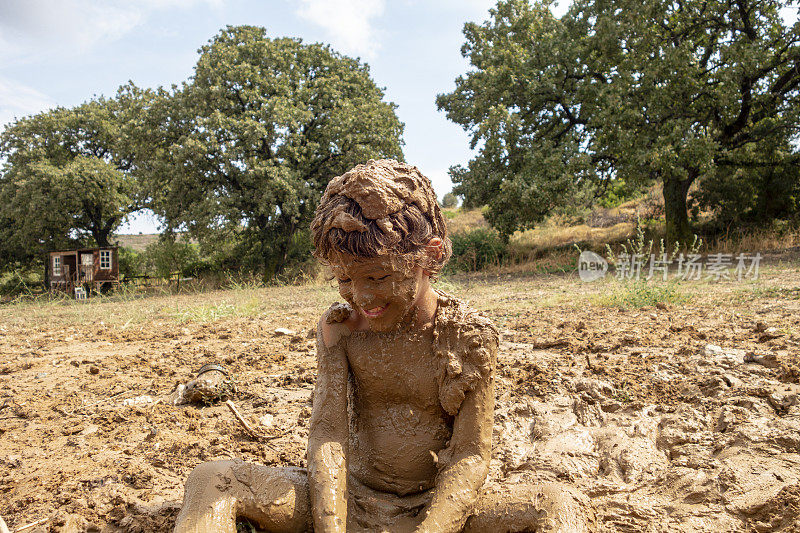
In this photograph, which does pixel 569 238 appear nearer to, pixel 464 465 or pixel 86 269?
pixel 464 465

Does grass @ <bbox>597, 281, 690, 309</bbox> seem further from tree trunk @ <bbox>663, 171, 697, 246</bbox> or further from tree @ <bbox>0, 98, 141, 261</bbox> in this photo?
tree @ <bbox>0, 98, 141, 261</bbox>

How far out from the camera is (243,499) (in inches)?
70.4

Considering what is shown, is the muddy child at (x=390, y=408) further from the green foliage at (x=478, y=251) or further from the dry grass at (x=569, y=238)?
the dry grass at (x=569, y=238)

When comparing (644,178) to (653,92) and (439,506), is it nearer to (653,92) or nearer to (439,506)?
(653,92)

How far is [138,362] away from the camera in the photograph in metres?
4.86

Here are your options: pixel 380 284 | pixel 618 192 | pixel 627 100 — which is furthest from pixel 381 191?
pixel 618 192

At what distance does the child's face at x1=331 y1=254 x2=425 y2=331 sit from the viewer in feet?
5.70

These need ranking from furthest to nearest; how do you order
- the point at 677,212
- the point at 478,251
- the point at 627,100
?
the point at 478,251, the point at 677,212, the point at 627,100

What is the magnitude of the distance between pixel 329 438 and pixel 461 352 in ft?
2.05

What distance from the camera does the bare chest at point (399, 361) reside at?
79.3 inches

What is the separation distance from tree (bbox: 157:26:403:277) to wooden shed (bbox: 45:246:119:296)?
3.17 m

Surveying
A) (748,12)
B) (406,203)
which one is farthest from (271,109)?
(406,203)

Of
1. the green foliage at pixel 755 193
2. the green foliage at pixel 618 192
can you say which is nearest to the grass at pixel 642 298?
the green foliage at pixel 618 192

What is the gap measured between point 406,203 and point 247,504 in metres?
1.25
